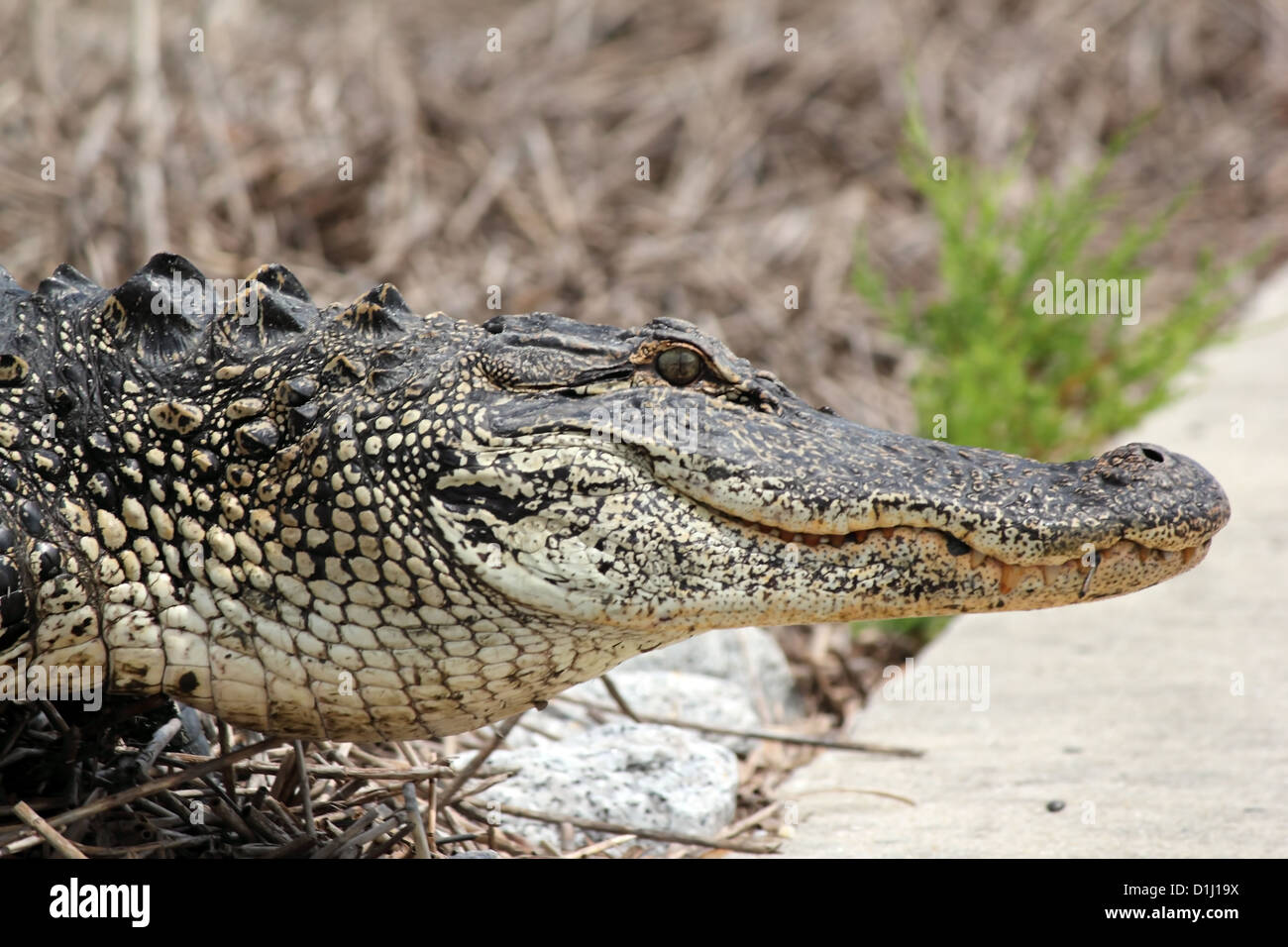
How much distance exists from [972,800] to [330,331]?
1.89m

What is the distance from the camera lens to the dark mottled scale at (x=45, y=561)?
89.9 inches

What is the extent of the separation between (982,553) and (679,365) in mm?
601

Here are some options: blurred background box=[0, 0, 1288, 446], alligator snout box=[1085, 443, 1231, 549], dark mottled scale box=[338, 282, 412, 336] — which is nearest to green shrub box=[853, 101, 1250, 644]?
blurred background box=[0, 0, 1288, 446]

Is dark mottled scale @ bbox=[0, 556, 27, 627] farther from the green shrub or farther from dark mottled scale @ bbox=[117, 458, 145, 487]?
the green shrub

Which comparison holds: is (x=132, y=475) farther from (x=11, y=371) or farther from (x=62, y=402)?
(x=11, y=371)

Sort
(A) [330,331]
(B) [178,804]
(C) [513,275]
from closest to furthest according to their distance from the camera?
1. (A) [330,331]
2. (B) [178,804]
3. (C) [513,275]

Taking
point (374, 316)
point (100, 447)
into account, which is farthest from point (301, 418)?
point (100, 447)

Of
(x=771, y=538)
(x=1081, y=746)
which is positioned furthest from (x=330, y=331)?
(x=1081, y=746)

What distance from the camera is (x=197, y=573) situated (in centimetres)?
237

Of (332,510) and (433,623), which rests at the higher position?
(332,510)

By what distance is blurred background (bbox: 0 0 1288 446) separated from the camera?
19.4 feet

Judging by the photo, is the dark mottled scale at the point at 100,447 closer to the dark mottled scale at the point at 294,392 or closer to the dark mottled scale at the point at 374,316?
the dark mottled scale at the point at 294,392

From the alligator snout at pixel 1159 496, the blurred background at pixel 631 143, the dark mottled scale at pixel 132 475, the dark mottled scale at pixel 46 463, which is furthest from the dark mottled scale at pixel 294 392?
the blurred background at pixel 631 143
